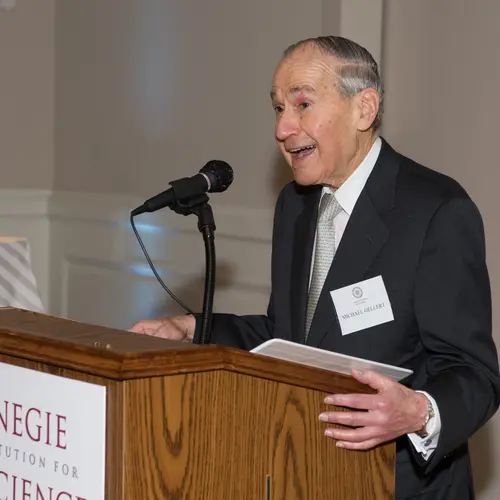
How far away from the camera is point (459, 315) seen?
7.14ft

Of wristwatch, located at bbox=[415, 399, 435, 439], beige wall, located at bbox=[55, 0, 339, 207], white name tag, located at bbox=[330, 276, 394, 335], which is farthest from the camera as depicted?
beige wall, located at bbox=[55, 0, 339, 207]

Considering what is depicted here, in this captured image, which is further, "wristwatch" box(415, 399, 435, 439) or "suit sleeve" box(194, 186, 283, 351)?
"suit sleeve" box(194, 186, 283, 351)

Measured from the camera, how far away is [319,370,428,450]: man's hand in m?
1.87

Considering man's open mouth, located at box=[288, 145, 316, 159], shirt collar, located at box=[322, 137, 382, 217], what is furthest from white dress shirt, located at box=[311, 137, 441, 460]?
man's open mouth, located at box=[288, 145, 316, 159]

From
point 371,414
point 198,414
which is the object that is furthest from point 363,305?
point 198,414

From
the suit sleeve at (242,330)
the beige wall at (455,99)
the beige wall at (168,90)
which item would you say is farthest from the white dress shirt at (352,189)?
the beige wall at (168,90)

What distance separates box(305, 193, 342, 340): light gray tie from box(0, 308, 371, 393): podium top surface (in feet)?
1.80

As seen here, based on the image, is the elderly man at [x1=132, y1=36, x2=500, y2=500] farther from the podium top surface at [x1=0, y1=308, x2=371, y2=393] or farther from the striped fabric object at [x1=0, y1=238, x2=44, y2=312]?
the striped fabric object at [x1=0, y1=238, x2=44, y2=312]

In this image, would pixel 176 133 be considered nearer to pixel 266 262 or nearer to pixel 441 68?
pixel 266 262

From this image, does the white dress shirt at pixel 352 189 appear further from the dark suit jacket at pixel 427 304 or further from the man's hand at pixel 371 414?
the man's hand at pixel 371 414

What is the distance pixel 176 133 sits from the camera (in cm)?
509

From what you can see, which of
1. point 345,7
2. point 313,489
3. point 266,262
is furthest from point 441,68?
point 313,489

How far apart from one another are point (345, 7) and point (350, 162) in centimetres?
175

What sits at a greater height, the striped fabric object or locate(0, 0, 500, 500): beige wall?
locate(0, 0, 500, 500): beige wall
